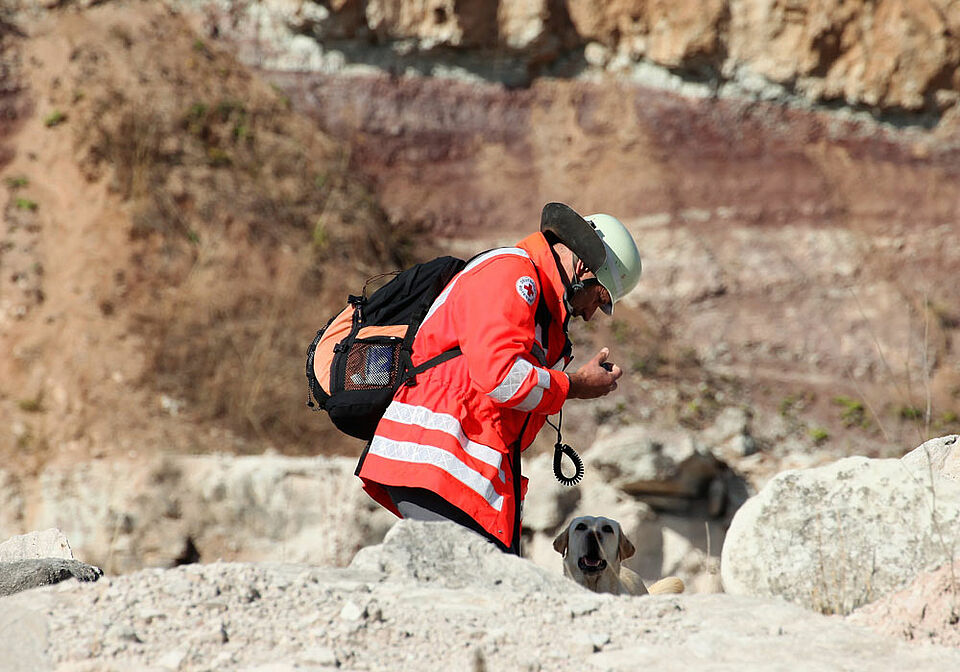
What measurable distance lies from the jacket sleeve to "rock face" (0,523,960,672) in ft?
1.88

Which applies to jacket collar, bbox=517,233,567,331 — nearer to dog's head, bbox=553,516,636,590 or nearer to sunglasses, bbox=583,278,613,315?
sunglasses, bbox=583,278,613,315

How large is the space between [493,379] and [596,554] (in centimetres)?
212

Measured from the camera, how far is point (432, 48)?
41.9 feet

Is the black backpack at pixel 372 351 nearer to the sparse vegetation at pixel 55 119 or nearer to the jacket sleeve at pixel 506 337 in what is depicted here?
the jacket sleeve at pixel 506 337

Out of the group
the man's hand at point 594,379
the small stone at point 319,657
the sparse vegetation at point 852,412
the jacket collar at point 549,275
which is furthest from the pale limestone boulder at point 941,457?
the sparse vegetation at point 852,412

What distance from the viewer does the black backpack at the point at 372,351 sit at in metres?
3.58

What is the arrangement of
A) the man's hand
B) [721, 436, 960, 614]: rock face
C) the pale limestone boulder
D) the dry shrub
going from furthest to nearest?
the dry shrub < the pale limestone boulder < the man's hand < [721, 436, 960, 614]: rock face

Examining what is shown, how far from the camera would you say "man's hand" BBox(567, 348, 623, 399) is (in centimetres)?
347

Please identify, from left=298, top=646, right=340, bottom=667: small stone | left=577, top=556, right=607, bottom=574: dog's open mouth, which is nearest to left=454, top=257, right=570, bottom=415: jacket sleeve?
left=298, top=646, right=340, bottom=667: small stone

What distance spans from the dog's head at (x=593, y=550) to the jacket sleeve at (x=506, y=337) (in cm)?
188

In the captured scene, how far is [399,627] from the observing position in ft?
8.73

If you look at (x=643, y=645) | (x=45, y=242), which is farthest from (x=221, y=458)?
(x=643, y=645)

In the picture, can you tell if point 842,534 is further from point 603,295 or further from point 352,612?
point 352,612

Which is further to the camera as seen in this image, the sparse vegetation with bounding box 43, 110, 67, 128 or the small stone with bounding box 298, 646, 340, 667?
the sparse vegetation with bounding box 43, 110, 67, 128
